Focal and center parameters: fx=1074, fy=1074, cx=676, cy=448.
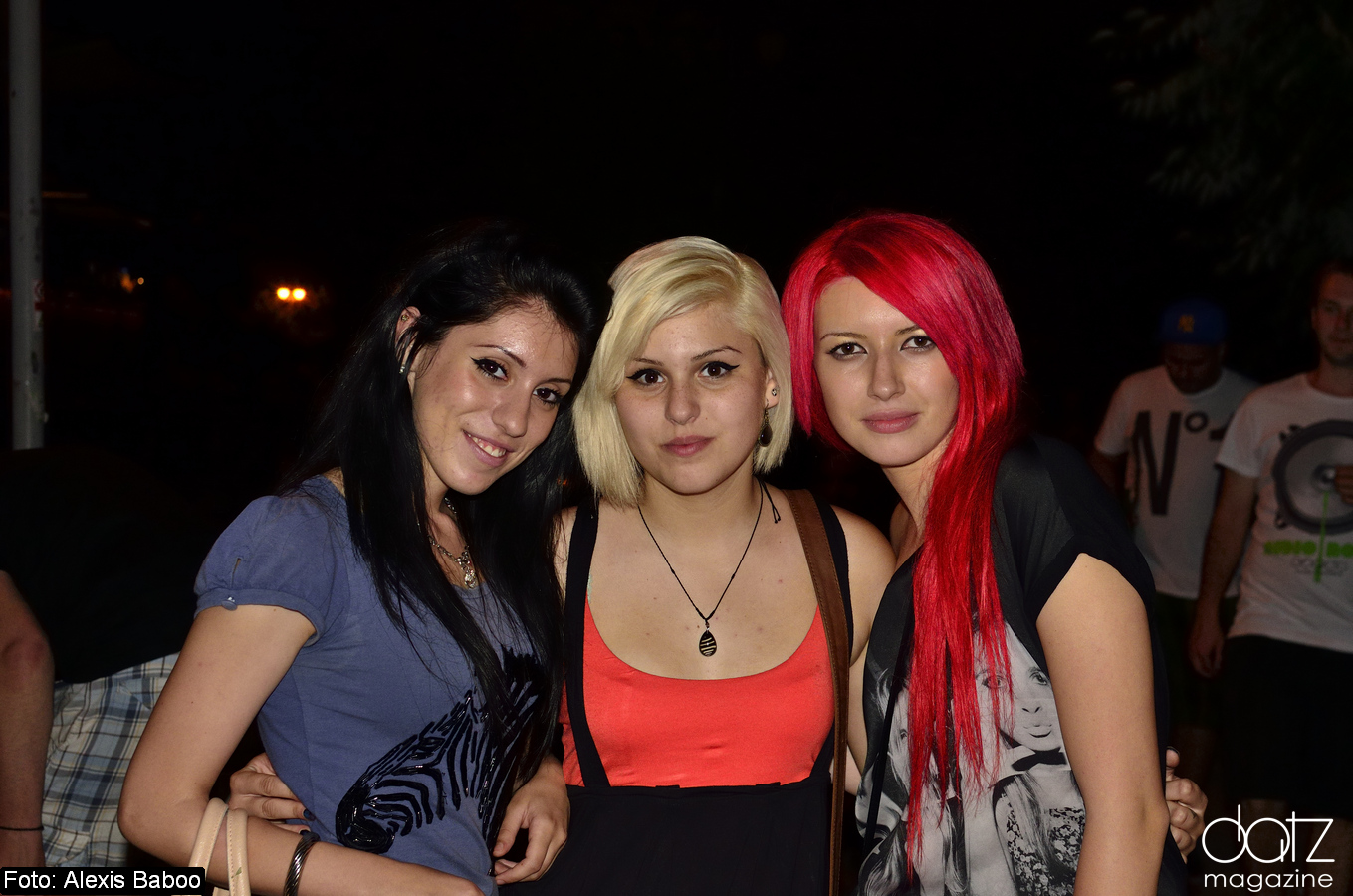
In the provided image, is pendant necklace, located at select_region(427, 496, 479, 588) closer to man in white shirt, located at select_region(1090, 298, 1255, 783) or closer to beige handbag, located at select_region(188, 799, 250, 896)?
beige handbag, located at select_region(188, 799, 250, 896)

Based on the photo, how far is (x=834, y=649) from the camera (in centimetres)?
271

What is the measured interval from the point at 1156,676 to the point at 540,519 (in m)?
1.46

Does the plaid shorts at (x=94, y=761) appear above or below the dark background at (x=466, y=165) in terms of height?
below

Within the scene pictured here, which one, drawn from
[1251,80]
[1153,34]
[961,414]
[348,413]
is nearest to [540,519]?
[348,413]

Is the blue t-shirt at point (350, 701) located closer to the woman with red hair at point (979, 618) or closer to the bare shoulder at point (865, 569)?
the woman with red hair at point (979, 618)

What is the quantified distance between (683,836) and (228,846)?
1.13 metres

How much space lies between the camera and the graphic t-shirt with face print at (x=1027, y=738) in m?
2.04

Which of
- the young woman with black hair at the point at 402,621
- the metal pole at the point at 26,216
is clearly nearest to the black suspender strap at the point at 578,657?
the young woman with black hair at the point at 402,621

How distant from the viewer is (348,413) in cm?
227

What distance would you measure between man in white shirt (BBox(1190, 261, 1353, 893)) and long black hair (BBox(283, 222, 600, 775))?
3559 millimetres

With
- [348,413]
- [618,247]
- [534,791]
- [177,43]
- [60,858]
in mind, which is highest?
[177,43]

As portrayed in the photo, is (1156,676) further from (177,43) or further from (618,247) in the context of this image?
(177,43)

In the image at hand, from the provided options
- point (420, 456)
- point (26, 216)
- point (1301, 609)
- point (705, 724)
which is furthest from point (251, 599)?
point (1301, 609)

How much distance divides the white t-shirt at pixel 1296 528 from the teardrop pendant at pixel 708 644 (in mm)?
3113
